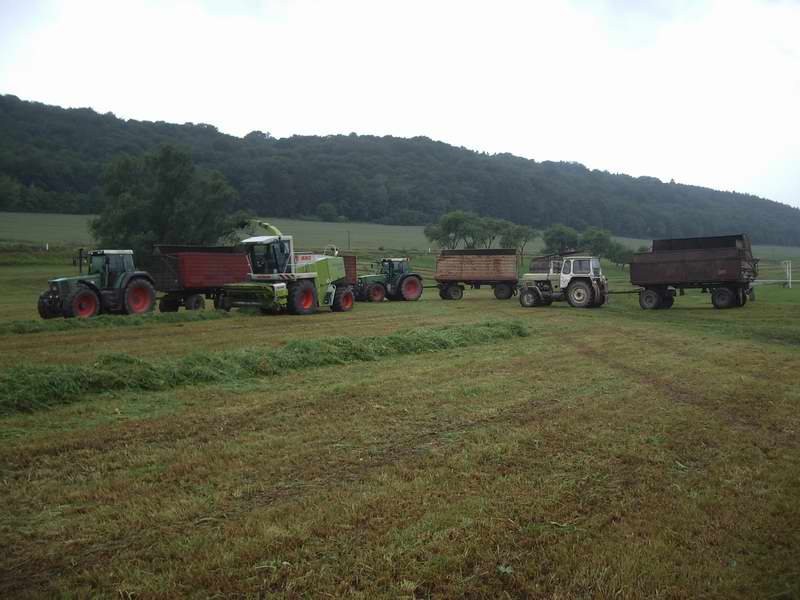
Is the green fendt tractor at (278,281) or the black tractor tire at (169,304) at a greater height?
the green fendt tractor at (278,281)

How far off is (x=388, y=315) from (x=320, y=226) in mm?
61693

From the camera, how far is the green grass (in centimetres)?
319

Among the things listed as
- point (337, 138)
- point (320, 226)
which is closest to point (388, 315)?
point (320, 226)

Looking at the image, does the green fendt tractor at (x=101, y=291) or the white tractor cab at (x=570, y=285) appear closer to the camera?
the green fendt tractor at (x=101, y=291)

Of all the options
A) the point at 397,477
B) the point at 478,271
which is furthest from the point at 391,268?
the point at 397,477

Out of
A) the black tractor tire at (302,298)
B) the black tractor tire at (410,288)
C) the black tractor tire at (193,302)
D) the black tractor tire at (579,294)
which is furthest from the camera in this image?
the black tractor tire at (410,288)

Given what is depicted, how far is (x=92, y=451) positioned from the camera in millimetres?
5043

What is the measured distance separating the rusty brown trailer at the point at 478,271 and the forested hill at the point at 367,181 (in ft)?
132

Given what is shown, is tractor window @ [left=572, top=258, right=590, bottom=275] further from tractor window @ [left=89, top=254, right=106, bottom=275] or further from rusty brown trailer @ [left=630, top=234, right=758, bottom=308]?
tractor window @ [left=89, top=254, right=106, bottom=275]

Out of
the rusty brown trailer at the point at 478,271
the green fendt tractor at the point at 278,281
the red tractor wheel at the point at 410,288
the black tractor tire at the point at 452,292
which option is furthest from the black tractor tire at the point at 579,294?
the green fendt tractor at the point at 278,281

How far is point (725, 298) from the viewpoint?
21547 mm

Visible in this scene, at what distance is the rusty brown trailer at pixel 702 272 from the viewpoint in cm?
2106

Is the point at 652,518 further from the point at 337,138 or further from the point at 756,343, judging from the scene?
the point at 337,138

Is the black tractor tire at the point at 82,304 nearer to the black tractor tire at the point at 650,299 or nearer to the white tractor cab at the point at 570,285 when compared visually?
the white tractor cab at the point at 570,285
